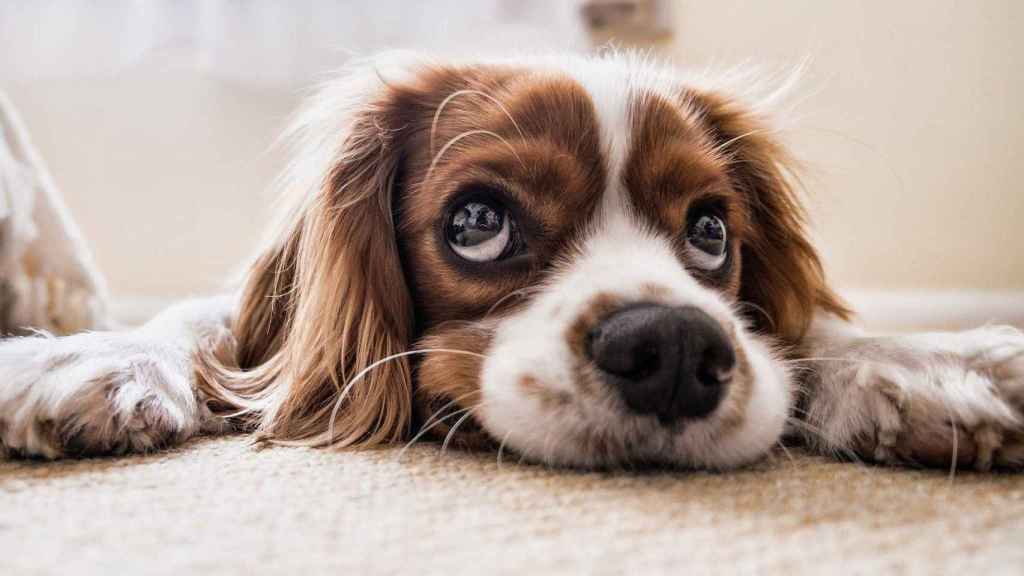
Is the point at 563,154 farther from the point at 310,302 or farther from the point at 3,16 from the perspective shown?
the point at 3,16

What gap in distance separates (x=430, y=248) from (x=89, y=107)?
2.47 m

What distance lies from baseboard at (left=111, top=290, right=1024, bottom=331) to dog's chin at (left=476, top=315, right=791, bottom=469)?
223cm

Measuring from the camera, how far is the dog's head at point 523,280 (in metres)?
1.04

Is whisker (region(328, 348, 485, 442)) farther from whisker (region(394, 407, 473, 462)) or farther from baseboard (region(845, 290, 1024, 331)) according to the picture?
baseboard (region(845, 290, 1024, 331))

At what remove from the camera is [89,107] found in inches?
129

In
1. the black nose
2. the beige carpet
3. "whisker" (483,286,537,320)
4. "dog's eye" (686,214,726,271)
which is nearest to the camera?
the beige carpet

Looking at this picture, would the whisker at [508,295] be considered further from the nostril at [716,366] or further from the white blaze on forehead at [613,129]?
the nostril at [716,366]

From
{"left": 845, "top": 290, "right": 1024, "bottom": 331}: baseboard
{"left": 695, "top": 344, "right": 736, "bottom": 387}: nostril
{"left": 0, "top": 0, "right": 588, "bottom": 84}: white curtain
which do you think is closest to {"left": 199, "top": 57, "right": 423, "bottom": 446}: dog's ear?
{"left": 695, "top": 344, "right": 736, "bottom": 387}: nostril

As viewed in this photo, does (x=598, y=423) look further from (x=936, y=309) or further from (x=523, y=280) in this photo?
(x=936, y=309)

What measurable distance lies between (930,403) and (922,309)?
90.9 inches

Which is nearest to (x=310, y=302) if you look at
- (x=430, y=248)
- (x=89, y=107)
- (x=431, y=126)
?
(x=430, y=248)

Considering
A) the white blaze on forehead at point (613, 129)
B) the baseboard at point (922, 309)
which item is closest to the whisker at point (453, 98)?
the white blaze on forehead at point (613, 129)

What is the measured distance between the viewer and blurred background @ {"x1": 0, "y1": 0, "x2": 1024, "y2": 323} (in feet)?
9.57

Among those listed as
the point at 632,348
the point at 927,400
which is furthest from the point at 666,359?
the point at 927,400
